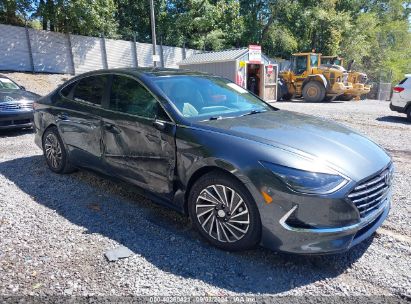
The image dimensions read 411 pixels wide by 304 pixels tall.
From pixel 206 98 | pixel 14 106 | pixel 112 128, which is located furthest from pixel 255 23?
pixel 112 128

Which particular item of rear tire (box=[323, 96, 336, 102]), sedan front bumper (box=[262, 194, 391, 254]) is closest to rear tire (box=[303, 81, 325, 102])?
rear tire (box=[323, 96, 336, 102])

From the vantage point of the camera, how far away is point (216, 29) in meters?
25.7

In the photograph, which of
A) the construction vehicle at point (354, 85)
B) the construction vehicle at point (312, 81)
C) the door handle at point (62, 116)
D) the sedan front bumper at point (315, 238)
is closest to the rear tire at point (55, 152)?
the door handle at point (62, 116)

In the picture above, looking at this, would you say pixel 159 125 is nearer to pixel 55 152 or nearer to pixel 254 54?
pixel 55 152

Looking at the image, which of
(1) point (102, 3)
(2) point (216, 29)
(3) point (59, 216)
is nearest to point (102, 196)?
(3) point (59, 216)

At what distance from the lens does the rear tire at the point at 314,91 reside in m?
17.0

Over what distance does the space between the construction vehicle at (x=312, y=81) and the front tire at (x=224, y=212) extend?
50.9 feet

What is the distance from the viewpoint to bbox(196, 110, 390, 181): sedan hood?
2.65 metres

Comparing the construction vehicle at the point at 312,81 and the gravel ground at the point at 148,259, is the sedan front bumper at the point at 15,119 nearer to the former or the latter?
the gravel ground at the point at 148,259

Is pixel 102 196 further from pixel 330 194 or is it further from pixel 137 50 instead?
pixel 137 50

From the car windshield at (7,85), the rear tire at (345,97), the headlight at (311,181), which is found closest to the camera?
the headlight at (311,181)

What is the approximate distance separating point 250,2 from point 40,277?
28751mm

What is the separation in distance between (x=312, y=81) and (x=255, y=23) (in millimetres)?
12200

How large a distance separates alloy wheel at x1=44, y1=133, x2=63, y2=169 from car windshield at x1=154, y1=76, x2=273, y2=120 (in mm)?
2084
